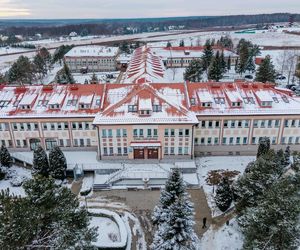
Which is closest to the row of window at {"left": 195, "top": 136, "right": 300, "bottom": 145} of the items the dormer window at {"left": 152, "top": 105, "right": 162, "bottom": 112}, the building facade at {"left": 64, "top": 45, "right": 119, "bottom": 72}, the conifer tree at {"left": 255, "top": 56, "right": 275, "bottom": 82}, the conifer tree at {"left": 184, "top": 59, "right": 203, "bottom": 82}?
the dormer window at {"left": 152, "top": 105, "right": 162, "bottom": 112}

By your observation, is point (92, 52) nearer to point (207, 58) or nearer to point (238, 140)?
point (207, 58)

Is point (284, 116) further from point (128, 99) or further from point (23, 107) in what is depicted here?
point (23, 107)

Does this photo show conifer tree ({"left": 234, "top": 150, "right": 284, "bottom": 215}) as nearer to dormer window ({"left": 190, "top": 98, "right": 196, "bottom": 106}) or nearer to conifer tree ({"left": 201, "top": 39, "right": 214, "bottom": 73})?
dormer window ({"left": 190, "top": 98, "right": 196, "bottom": 106})

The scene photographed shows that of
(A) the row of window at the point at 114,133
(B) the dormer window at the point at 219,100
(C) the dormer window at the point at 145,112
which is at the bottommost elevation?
(A) the row of window at the point at 114,133

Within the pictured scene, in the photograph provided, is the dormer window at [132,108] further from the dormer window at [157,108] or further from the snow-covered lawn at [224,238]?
the snow-covered lawn at [224,238]

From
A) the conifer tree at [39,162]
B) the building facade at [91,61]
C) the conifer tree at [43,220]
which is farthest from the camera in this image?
the building facade at [91,61]

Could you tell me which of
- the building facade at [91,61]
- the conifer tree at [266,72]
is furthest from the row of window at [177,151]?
the building facade at [91,61]

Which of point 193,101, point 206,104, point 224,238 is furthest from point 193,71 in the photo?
point 224,238
